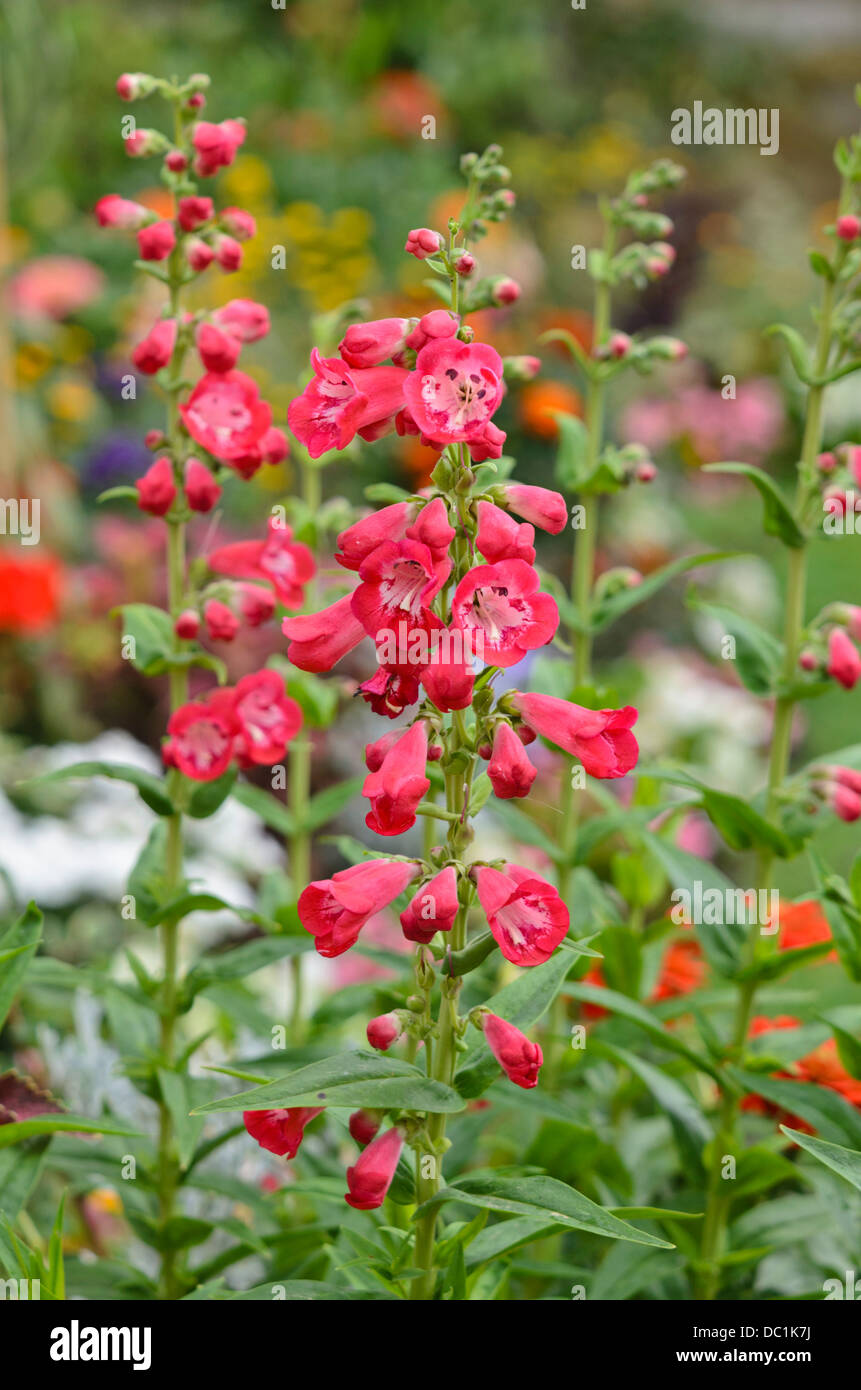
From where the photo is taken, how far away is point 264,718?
185 centimetres

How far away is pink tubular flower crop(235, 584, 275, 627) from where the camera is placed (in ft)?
6.26

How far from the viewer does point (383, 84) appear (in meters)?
7.53

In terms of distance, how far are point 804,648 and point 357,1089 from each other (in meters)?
1.04

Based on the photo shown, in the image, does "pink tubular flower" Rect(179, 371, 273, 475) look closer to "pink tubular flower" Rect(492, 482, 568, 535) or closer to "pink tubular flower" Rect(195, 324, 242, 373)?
"pink tubular flower" Rect(195, 324, 242, 373)

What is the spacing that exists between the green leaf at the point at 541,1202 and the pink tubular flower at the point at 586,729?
42 centimetres

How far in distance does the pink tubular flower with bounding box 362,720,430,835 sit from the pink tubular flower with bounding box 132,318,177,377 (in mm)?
766

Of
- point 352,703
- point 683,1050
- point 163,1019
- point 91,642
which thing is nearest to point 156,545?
point 91,642

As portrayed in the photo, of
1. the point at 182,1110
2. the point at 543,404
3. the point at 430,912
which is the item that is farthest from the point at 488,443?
the point at 543,404

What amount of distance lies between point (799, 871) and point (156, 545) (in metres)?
2.60

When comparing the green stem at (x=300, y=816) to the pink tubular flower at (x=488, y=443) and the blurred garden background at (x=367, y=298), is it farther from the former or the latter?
the pink tubular flower at (x=488, y=443)

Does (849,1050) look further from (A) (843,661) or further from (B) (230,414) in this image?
(B) (230,414)

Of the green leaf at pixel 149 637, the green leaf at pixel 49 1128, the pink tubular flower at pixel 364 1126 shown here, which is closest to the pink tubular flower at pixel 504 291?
the green leaf at pixel 149 637

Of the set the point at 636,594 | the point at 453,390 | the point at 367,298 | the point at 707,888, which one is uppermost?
the point at 367,298

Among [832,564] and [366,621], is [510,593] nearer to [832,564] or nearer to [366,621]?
[366,621]
